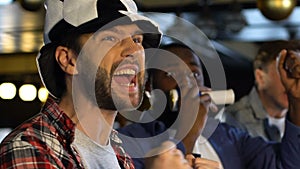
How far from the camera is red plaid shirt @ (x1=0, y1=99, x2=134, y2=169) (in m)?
1.02

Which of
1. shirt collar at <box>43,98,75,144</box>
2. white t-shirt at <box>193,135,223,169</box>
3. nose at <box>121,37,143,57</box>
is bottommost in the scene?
white t-shirt at <box>193,135,223,169</box>

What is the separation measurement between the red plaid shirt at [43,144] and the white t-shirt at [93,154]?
2cm

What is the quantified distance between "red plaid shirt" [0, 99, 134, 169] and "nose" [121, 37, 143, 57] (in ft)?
0.52

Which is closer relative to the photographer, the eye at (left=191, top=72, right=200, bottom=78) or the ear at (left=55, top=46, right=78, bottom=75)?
the ear at (left=55, top=46, right=78, bottom=75)

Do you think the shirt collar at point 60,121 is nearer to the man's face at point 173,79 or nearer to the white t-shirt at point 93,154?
the white t-shirt at point 93,154

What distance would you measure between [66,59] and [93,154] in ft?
0.63

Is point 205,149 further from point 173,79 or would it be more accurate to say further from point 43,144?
point 43,144

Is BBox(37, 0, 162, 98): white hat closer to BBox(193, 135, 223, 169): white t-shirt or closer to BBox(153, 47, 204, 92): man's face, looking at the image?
BBox(153, 47, 204, 92): man's face

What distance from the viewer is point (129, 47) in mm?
1194

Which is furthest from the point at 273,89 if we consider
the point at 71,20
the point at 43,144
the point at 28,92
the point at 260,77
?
the point at 28,92

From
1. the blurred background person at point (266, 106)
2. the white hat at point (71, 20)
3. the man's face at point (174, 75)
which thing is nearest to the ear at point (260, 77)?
the blurred background person at point (266, 106)

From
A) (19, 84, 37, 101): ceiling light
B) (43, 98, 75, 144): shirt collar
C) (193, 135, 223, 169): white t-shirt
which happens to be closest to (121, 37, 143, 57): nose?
(43, 98, 75, 144): shirt collar

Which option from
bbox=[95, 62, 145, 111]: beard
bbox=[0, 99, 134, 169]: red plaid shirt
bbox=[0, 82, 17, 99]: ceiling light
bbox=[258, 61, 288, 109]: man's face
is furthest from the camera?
bbox=[0, 82, 17, 99]: ceiling light

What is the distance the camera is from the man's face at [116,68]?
117 cm
